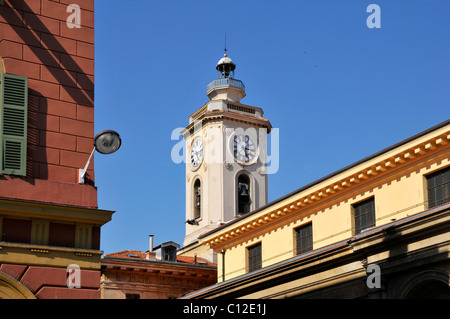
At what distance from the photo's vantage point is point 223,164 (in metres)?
60.8

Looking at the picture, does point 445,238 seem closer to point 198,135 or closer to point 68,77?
point 68,77

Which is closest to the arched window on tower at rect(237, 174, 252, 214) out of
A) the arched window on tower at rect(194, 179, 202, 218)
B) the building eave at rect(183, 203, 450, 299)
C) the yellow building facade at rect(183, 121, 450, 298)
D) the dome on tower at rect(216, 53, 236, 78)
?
the arched window on tower at rect(194, 179, 202, 218)

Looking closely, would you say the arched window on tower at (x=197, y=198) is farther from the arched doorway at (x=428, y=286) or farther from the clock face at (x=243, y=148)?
the arched doorway at (x=428, y=286)

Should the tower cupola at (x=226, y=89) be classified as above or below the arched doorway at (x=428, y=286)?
above

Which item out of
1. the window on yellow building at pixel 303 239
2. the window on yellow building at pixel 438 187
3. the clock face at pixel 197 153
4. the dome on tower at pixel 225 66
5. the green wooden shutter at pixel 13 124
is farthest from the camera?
the dome on tower at pixel 225 66

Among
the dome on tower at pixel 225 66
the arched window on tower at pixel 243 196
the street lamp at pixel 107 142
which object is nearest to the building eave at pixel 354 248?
the street lamp at pixel 107 142

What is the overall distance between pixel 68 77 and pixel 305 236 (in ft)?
56.0

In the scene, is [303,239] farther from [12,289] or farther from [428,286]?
[12,289]

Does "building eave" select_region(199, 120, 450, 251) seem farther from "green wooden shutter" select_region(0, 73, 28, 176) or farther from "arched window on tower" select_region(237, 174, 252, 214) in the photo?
"arched window on tower" select_region(237, 174, 252, 214)

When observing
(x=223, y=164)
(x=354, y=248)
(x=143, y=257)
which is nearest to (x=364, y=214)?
(x=354, y=248)

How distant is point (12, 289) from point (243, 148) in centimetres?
Answer: 4712

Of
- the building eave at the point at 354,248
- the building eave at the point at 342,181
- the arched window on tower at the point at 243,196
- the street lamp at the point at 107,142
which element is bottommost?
the building eave at the point at 354,248

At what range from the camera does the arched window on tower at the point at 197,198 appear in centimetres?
6188

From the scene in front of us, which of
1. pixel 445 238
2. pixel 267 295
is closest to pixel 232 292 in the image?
pixel 267 295
